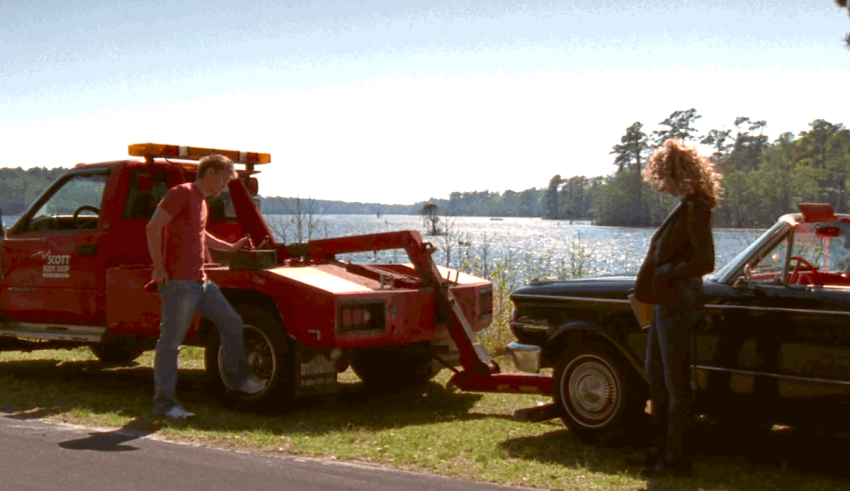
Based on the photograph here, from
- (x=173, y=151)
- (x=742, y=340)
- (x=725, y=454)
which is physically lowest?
(x=725, y=454)

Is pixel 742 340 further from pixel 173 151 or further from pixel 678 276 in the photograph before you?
pixel 173 151

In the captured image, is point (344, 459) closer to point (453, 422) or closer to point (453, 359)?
point (453, 422)

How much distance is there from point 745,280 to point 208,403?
4.62 meters

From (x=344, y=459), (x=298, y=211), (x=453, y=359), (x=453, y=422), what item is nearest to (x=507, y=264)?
(x=298, y=211)

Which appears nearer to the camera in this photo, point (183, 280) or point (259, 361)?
point (183, 280)

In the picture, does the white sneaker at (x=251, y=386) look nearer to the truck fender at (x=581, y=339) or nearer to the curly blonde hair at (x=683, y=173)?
the truck fender at (x=581, y=339)

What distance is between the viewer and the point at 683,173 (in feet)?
19.3

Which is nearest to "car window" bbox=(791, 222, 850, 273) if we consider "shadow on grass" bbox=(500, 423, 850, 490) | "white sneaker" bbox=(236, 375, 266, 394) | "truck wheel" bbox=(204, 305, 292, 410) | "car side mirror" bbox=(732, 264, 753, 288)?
"car side mirror" bbox=(732, 264, 753, 288)

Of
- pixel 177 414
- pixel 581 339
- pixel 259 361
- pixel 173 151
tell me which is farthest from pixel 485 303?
pixel 173 151

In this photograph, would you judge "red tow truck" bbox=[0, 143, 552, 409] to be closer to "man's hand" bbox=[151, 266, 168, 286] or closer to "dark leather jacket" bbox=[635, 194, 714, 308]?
"man's hand" bbox=[151, 266, 168, 286]

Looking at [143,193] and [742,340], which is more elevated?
[143,193]

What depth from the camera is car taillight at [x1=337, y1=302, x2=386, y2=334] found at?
7395 millimetres

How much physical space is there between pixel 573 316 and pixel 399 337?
1.49m

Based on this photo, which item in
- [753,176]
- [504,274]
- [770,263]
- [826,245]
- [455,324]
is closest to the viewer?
[770,263]
